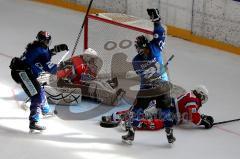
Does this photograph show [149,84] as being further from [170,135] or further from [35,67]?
[35,67]

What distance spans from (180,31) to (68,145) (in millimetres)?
2816

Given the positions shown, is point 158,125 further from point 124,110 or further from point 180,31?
point 180,31

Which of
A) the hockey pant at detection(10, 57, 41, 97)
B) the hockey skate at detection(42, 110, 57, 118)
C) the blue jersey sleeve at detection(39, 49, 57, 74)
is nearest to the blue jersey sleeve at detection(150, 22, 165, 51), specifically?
the blue jersey sleeve at detection(39, 49, 57, 74)

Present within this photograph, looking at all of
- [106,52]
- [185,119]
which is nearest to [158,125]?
[185,119]

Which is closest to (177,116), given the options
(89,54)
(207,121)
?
(207,121)

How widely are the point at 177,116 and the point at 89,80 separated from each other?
33.4 inches

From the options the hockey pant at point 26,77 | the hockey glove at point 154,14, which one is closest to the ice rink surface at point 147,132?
the hockey pant at point 26,77

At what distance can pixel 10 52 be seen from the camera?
20.1ft

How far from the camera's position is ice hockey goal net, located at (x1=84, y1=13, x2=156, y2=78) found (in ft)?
15.9

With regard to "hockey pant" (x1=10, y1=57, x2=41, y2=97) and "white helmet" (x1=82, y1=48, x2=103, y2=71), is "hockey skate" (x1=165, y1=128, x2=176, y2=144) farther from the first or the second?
"white helmet" (x1=82, y1=48, x2=103, y2=71)

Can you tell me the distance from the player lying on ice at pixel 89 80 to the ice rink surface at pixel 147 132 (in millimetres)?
98

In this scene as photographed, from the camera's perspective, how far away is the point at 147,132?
426 centimetres

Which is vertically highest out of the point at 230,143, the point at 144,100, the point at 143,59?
the point at 143,59

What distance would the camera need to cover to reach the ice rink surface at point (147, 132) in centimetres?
397
